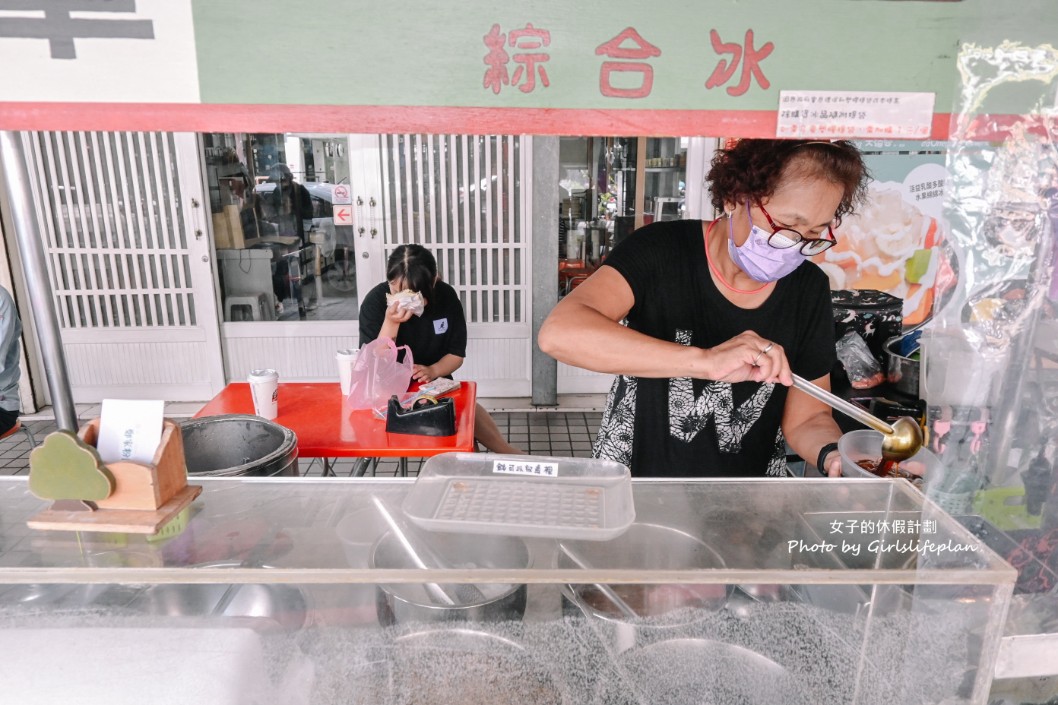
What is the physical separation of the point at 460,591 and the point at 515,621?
10cm

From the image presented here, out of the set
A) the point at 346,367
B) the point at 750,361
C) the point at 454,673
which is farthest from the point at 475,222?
the point at 454,673

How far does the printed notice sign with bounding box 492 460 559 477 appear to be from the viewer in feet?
4.18

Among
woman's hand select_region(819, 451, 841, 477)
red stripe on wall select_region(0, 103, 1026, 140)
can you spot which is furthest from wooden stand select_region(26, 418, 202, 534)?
woman's hand select_region(819, 451, 841, 477)

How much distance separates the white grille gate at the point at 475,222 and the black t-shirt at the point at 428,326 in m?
1.43

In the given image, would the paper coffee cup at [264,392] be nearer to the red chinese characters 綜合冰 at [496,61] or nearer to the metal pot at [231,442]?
the metal pot at [231,442]

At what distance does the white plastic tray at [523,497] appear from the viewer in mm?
1108

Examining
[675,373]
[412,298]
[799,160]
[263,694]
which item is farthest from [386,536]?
[412,298]

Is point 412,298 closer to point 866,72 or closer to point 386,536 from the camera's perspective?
point 386,536

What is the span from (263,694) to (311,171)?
4.59 m

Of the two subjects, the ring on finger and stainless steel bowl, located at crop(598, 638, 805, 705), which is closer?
stainless steel bowl, located at crop(598, 638, 805, 705)

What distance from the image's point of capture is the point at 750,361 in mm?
1392

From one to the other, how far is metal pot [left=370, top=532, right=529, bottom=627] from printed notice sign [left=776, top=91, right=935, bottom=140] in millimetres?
739

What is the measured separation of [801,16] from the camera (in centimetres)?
77

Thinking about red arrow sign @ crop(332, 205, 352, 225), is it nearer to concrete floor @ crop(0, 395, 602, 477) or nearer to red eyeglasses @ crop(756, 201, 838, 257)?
concrete floor @ crop(0, 395, 602, 477)
